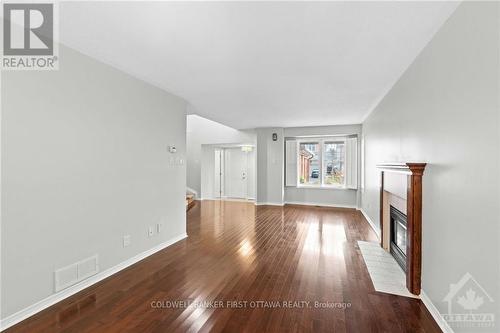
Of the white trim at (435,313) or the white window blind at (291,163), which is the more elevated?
the white window blind at (291,163)

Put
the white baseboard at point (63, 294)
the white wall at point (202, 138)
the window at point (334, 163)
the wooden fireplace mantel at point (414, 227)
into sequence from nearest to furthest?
1. the white baseboard at point (63, 294)
2. the wooden fireplace mantel at point (414, 227)
3. the window at point (334, 163)
4. the white wall at point (202, 138)

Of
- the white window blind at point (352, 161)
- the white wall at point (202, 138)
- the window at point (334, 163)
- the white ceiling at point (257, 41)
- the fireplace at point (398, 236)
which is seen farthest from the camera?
the white wall at point (202, 138)

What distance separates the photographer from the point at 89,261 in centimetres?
263

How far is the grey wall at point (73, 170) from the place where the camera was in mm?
2016

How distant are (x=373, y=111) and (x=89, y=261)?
5.56 meters

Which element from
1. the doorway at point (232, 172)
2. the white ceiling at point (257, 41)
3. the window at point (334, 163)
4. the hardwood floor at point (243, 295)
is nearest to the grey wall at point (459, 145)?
the white ceiling at point (257, 41)

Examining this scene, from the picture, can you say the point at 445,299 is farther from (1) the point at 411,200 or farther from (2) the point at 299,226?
(2) the point at 299,226

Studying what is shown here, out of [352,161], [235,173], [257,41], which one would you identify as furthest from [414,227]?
[235,173]

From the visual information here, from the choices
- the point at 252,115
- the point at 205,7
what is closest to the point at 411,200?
the point at 205,7

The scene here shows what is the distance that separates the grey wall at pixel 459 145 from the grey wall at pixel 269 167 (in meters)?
5.05

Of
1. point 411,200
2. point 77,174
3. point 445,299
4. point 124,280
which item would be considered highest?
point 77,174

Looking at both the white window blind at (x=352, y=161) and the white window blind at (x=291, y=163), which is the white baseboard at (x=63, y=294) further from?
the white window blind at (x=352, y=161)

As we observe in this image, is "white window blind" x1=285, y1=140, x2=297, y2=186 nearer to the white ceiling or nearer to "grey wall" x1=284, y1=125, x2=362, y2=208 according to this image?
"grey wall" x1=284, y1=125, x2=362, y2=208

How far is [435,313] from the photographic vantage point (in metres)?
2.06
